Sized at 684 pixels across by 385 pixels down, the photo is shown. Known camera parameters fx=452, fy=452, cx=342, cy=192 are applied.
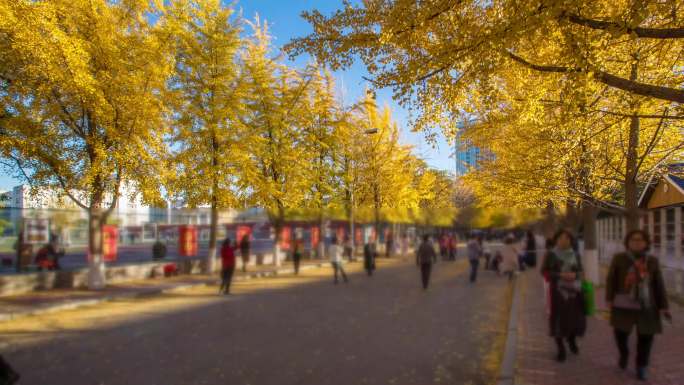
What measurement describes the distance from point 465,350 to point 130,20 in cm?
1218

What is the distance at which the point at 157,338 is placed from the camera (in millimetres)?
7250

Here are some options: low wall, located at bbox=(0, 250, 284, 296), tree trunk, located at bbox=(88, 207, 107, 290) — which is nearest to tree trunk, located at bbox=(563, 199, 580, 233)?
low wall, located at bbox=(0, 250, 284, 296)

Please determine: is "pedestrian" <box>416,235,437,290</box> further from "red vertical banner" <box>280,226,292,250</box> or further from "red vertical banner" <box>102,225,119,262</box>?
"red vertical banner" <box>102,225,119,262</box>

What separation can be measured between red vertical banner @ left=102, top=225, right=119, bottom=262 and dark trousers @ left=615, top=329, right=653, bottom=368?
13.2 metres

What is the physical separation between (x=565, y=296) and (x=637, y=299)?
1.15 m

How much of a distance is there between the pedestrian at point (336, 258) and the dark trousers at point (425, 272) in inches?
96.9

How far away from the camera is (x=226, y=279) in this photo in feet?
30.3

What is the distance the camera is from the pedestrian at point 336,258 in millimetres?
6364

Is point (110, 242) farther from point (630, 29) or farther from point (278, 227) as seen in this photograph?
point (630, 29)

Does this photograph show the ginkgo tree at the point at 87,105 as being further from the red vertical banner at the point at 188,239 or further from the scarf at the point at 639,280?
the scarf at the point at 639,280

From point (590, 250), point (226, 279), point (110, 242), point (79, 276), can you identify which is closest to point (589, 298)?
point (590, 250)

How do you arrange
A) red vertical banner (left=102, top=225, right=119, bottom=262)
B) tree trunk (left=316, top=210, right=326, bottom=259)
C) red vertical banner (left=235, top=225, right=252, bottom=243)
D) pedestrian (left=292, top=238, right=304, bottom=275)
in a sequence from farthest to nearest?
1. red vertical banner (left=102, top=225, right=119, bottom=262)
2. red vertical banner (left=235, top=225, right=252, bottom=243)
3. pedestrian (left=292, top=238, right=304, bottom=275)
4. tree trunk (left=316, top=210, right=326, bottom=259)

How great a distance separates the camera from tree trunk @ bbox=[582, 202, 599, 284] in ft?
15.4

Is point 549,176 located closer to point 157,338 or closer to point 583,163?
point 583,163
